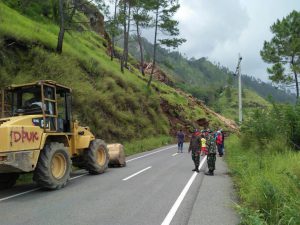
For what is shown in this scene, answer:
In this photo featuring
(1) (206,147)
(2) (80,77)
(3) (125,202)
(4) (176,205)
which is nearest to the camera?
(4) (176,205)

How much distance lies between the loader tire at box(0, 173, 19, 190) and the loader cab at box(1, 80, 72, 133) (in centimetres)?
187

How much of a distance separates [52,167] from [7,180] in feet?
5.40

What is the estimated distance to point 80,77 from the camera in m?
26.8

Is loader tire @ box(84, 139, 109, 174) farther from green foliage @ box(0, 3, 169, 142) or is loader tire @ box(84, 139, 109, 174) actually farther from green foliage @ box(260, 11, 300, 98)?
green foliage @ box(260, 11, 300, 98)

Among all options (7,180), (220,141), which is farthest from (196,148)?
(220,141)

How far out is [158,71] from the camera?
74750 millimetres

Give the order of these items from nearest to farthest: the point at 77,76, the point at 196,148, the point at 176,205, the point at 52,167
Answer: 1. the point at 176,205
2. the point at 52,167
3. the point at 196,148
4. the point at 77,76

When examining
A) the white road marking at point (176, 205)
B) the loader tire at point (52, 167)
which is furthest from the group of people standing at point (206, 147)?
the loader tire at point (52, 167)

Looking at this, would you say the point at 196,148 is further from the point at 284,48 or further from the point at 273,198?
the point at 284,48

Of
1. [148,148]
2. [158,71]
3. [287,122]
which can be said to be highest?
[158,71]

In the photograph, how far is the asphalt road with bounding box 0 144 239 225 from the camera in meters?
7.75

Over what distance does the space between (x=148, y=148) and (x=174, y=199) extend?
2109 cm

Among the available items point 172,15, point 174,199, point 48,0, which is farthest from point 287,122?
point 172,15

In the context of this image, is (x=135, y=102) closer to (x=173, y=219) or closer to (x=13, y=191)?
(x=13, y=191)
